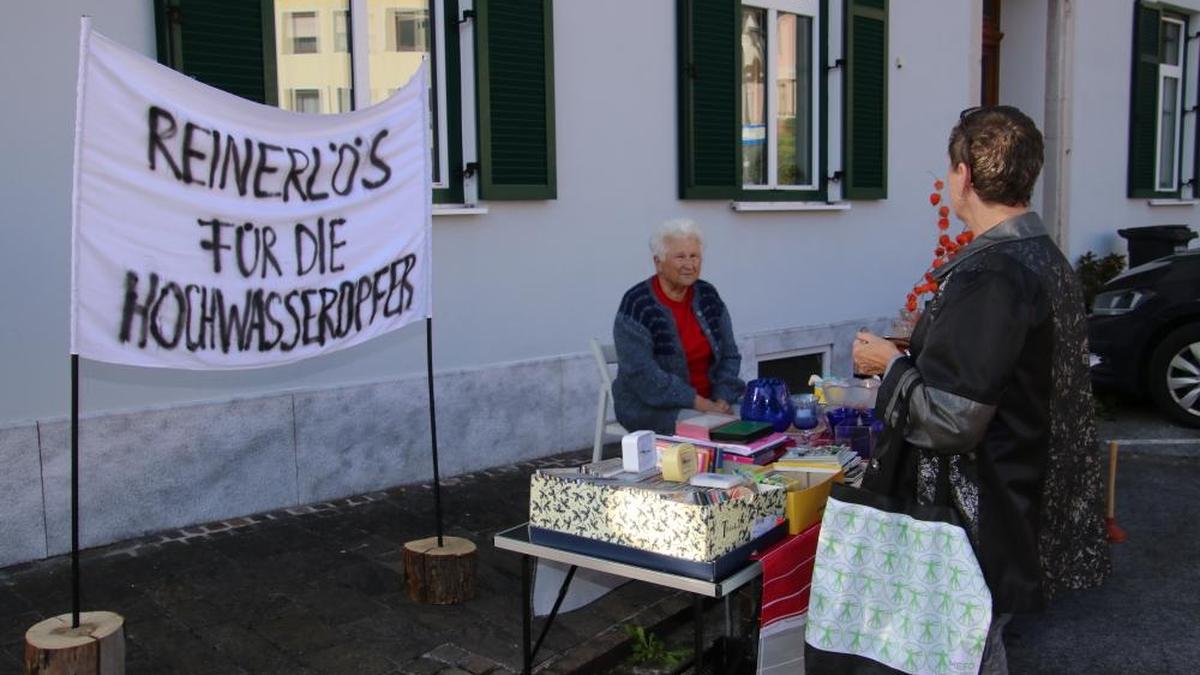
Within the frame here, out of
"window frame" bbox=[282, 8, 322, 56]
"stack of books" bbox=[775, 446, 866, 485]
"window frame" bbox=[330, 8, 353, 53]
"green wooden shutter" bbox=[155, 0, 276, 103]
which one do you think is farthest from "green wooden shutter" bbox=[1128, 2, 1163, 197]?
"stack of books" bbox=[775, 446, 866, 485]

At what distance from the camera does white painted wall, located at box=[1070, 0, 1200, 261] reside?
1084cm

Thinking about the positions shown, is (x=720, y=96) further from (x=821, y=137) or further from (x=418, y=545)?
(x=418, y=545)

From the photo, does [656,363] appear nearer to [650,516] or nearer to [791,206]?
[650,516]

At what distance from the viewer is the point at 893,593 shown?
2523 mm

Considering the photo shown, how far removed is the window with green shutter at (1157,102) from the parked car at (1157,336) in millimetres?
4447

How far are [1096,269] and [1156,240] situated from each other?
2.06ft

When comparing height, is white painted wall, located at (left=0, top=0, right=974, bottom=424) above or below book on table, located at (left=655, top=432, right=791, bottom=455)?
above

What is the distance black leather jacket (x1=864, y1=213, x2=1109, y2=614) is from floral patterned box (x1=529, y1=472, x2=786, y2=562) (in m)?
0.36

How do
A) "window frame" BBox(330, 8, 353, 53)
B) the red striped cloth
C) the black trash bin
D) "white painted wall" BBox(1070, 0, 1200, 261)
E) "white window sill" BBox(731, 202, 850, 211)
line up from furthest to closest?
"white painted wall" BBox(1070, 0, 1200, 261), the black trash bin, "white window sill" BBox(731, 202, 850, 211), "window frame" BBox(330, 8, 353, 53), the red striped cloth

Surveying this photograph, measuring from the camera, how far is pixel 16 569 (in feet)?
13.8

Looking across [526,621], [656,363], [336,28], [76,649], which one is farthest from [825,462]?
[336,28]

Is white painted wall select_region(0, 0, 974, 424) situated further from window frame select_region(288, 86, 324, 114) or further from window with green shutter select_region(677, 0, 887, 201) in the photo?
window frame select_region(288, 86, 324, 114)

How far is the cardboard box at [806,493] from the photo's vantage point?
2.91 meters

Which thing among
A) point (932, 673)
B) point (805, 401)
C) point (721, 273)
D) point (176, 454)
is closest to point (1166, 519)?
point (805, 401)
